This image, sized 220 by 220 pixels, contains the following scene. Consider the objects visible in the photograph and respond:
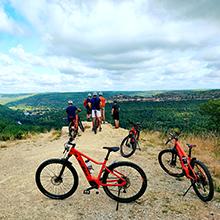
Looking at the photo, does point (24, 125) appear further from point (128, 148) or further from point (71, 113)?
point (128, 148)

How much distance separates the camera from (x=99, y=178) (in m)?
5.65

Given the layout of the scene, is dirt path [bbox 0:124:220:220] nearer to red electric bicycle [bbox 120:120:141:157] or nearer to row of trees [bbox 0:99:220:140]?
red electric bicycle [bbox 120:120:141:157]

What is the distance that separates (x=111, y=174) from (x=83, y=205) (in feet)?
2.90

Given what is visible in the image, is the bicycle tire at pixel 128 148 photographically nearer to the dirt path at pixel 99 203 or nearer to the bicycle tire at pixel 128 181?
the dirt path at pixel 99 203

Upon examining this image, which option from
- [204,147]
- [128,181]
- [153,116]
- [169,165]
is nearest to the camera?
[128,181]

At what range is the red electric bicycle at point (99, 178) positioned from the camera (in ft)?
18.2

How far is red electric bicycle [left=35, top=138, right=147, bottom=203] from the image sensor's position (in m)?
5.56

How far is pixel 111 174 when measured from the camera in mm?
5641

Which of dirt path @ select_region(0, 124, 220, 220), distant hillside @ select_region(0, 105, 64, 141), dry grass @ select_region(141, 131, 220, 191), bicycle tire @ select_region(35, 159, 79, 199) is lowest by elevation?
distant hillside @ select_region(0, 105, 64, 141)

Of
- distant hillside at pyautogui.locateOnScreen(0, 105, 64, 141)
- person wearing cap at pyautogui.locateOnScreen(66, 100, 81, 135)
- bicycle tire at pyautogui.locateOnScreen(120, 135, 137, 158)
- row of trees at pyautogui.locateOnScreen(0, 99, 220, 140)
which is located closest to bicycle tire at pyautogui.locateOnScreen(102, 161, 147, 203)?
bicycle tire at pyautogui.locateOnScreen(120, 135, 137, 158)

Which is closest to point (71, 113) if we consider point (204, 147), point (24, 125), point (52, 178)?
point (204, 147)

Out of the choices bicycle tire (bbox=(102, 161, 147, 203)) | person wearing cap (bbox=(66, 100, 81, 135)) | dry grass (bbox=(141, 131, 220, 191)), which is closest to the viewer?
bicycle tire (bbox=(102, 161, 147, 203))

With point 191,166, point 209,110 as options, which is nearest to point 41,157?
point 191,166

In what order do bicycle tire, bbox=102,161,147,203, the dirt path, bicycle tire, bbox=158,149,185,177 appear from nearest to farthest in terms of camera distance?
the dirt path
bicycle tire, bbox=102,161,147,203
bicycle tire, bbox=158,149,185,177
